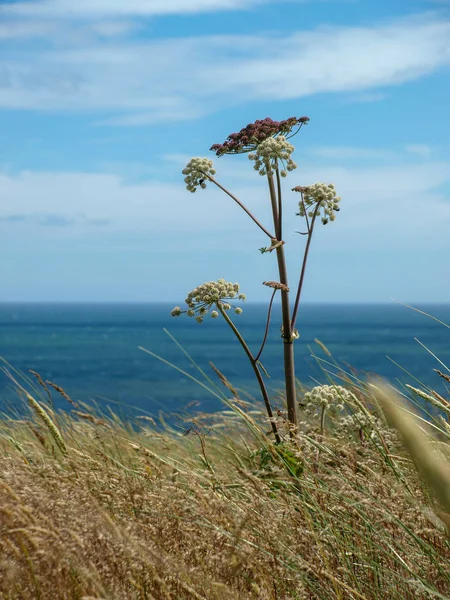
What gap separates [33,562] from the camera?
2385 mm

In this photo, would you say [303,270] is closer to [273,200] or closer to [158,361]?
[273,200]

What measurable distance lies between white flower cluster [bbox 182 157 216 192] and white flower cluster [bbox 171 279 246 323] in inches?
33.2

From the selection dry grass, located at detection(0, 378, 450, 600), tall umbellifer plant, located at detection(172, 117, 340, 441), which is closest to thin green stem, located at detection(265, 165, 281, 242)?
tall umbellifer plant, located at detection(172, 117, 340, 441)

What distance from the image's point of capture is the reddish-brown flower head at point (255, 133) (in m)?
4.51

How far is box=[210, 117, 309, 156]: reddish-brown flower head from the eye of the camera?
4.51m

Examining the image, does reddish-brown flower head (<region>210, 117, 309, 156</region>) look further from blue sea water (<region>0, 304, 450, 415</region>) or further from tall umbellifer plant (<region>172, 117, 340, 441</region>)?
blue sea water (<region>0, 304, 450, 415</region>)

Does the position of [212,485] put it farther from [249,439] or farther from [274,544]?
[249,439]

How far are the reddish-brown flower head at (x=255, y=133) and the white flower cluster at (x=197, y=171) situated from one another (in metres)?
0.15

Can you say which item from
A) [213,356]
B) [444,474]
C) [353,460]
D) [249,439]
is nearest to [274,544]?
[353,460]

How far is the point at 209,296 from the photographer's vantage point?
4.21m

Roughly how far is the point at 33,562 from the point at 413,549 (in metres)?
1.46

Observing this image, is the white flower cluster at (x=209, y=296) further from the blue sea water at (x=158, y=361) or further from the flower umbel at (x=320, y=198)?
the blue sea water at (x=158, y=361)

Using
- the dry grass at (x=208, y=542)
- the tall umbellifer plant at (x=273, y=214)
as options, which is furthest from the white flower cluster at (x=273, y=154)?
the dry grass at (x=208, y=542)

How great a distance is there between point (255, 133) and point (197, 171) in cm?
48
